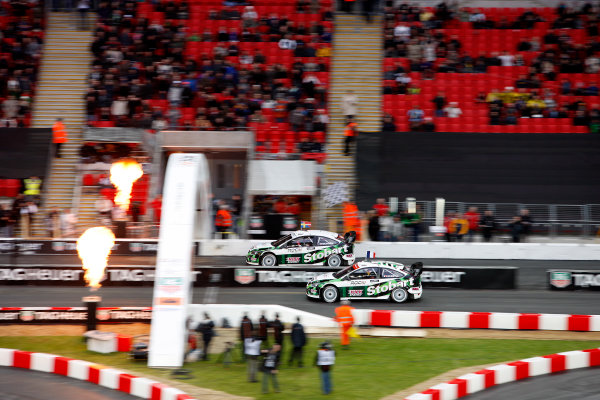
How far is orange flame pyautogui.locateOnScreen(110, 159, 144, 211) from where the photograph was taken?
29391 mm

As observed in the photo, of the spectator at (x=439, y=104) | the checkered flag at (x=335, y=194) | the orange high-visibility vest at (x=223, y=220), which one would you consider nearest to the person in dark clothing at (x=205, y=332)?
the orange high-visibility vest at (x=223, y=220)

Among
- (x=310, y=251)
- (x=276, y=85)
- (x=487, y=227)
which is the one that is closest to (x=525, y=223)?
(x=487, y=227)

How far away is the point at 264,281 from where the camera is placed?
23438mm

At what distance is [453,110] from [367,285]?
493 inches

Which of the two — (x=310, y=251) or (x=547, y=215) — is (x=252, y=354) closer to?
(x=310, y=251)

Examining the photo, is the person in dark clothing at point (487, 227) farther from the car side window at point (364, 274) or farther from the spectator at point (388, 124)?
the car side window at point (364, 274)

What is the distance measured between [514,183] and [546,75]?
5682mm

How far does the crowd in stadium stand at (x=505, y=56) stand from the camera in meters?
31.9

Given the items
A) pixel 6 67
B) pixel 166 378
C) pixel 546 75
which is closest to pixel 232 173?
pixel 6 67

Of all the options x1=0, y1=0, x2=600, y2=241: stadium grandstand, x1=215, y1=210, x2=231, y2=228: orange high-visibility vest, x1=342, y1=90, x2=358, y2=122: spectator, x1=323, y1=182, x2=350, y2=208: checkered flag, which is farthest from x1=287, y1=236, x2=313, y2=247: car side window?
x1=342, y1=90, x2=358, y2=122: spectator

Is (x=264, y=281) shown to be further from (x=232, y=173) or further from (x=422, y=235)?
(x=232, y=173)

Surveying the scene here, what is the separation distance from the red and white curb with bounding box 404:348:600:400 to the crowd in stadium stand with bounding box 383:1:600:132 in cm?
1602

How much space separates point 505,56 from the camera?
111 ft

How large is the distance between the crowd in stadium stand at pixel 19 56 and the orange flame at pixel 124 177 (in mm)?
5476
